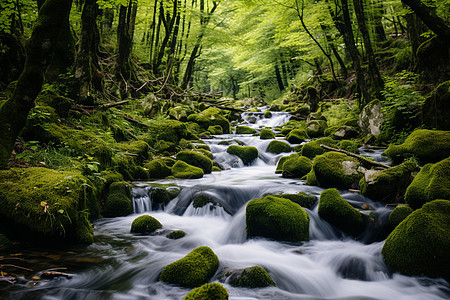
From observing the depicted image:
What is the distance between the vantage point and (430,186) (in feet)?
12.7

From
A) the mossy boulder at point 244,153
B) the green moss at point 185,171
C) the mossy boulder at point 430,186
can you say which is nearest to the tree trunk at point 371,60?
the mossy boulder at point 244,153

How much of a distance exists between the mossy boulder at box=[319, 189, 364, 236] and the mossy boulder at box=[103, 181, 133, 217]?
3.73 m

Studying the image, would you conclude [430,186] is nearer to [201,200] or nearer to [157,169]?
[201,200]

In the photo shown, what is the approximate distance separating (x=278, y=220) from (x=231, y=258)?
0.96m

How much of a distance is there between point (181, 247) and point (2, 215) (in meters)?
2.37

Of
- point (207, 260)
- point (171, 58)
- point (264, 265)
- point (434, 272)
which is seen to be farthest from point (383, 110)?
point (171, 58)

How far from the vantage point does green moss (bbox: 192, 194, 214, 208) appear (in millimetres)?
5676

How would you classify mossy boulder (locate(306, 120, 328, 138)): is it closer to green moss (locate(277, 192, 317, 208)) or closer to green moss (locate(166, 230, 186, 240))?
green moss (locate(277, 192, 317, 208))

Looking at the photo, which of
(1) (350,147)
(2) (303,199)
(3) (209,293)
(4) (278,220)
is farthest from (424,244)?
(1) (350,147)

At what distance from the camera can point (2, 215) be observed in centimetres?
313

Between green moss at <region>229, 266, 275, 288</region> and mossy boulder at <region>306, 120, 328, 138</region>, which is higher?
mossy boulder at <region>306, 120, 328, 138</region>

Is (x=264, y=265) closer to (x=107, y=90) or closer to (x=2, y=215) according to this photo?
(x=2, y=215)

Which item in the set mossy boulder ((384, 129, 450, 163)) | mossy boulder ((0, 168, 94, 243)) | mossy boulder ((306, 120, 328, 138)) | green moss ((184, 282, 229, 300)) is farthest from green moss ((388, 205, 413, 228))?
mossy boulder ((306, 120, 328, 138))

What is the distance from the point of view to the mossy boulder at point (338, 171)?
18.5ft
